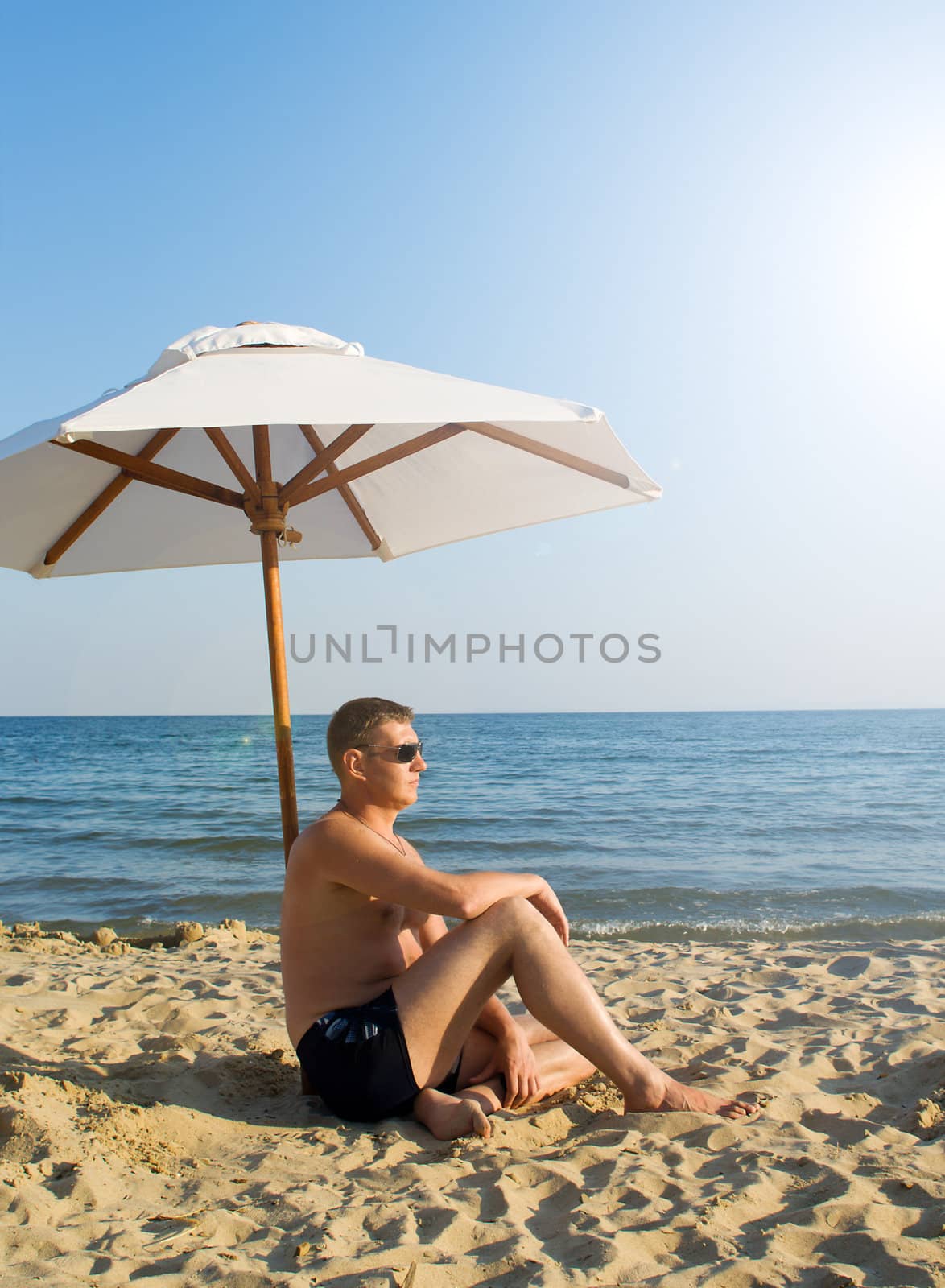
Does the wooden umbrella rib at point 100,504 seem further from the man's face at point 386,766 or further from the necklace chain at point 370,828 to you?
the necklace chain at point 370,828

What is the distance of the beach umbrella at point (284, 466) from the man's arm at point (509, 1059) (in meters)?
0.97

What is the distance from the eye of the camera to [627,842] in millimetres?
12453

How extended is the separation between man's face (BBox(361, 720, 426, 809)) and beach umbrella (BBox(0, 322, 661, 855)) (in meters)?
0.57

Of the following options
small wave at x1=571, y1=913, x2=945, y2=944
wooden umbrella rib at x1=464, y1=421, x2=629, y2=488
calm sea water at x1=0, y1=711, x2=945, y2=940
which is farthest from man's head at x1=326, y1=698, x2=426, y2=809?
calm sea water at x1=0, y1=711, x2=945, y2=940

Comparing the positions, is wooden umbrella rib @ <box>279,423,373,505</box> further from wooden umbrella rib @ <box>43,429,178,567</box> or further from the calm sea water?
the calm sea water

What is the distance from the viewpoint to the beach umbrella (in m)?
2.72

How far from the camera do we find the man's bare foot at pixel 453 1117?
2.80 metres

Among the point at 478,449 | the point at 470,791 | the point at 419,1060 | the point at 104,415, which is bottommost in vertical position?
the point at 470,791

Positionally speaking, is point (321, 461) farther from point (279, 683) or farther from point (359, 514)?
point (359, 514)

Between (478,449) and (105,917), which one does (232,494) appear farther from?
(105,917)

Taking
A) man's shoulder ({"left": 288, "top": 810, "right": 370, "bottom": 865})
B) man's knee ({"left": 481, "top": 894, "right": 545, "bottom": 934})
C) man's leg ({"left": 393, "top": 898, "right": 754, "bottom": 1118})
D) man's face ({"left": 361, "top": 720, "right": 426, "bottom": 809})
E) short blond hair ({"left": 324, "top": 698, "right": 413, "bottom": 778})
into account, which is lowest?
man's leg ({"left": 393, "top": 898, "right": 754, "bottom": 1118})

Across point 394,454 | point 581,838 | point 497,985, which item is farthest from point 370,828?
point 581,838

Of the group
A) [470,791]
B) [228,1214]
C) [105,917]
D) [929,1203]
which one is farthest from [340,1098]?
[470,791]

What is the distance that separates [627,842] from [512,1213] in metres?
10.5
